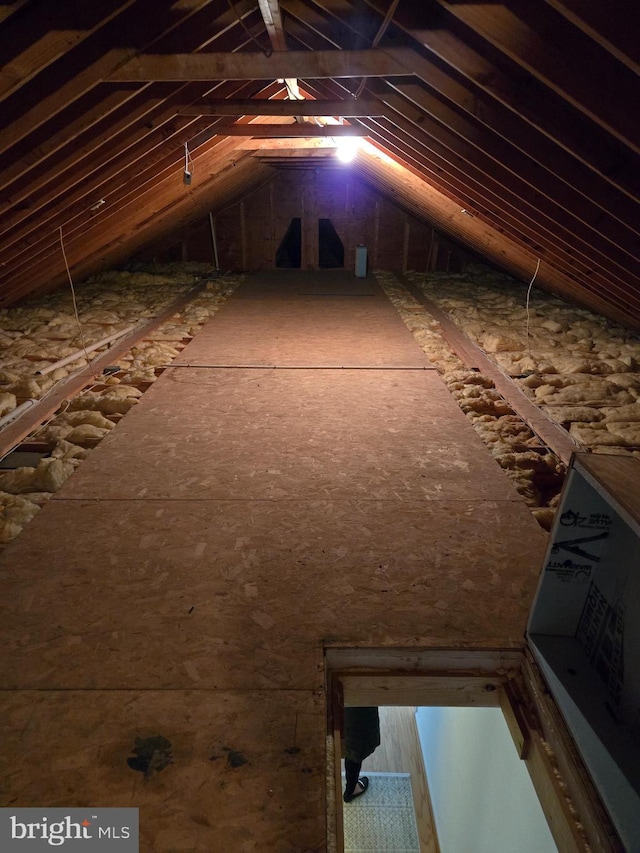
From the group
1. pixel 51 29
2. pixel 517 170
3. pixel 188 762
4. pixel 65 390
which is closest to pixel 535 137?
pixel 517 170

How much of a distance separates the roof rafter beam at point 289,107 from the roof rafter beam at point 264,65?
2.73 feet

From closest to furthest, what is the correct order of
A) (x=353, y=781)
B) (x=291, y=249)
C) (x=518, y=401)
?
(x=518, y=401)
(x=353, y=781)
(x=291, y=249)

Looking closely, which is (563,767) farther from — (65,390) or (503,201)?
(503,201)

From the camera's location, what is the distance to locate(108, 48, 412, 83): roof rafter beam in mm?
2414

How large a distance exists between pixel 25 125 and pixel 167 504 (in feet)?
5.69

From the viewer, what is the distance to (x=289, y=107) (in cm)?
347

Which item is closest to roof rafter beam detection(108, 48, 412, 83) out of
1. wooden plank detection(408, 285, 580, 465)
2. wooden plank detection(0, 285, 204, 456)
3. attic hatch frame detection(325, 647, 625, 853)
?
wooden plank detection(0, 285, 204, 456)

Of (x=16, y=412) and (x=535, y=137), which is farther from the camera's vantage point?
(x=16, y=412)

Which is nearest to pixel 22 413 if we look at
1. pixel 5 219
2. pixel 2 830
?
pixel 5 219

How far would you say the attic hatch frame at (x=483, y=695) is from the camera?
3.81 ft

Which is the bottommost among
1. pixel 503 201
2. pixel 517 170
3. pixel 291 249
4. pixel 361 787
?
pixel 361 787

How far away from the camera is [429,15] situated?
2225 mm

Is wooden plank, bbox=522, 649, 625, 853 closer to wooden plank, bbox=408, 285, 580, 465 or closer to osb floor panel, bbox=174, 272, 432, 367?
wooden plank, bbox=408, 285, 580, 465

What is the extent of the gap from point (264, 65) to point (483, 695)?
2.69m
